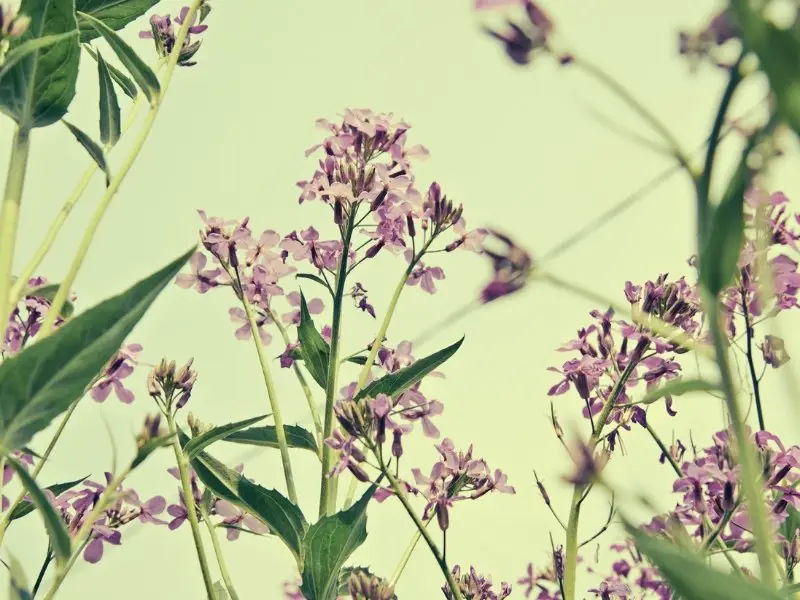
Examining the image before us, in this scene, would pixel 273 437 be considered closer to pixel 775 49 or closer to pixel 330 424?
pixel 330 424

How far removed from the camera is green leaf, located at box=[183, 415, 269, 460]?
105cm

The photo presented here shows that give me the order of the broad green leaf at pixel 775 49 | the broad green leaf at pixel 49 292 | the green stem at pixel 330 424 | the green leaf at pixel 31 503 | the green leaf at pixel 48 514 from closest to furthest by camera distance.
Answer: the broad green leaf at pixel 775 49 < the green leaf at pixel 48 514 < the broad green leaf at pixel 49 292 < the green leaf at pixel 31 503 < the green stem at pixel 330 424

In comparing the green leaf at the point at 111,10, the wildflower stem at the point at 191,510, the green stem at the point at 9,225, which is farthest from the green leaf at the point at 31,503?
the green leaf at the point at 111,10

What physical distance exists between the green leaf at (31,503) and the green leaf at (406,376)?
0.43 metres

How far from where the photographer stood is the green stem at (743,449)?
352 millimetres

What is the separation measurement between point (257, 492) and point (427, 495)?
248mm

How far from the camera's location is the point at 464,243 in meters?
1.43

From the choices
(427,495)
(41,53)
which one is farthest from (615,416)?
(41,53)

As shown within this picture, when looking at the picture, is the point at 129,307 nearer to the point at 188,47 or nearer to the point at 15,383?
the point at 15,383

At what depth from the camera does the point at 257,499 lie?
1169 mm

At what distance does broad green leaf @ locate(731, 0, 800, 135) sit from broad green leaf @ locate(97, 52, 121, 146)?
3.00 ft

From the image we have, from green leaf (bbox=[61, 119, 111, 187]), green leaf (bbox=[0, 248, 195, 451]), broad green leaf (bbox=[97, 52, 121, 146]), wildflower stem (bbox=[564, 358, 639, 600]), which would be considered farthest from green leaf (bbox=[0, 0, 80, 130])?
wildflower stem (bbox=[564, 358, 639, 600])

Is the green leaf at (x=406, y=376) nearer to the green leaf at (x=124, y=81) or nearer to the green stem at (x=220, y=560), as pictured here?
the green stem at (x=220, y=560)

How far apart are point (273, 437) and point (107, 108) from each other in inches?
22.5
